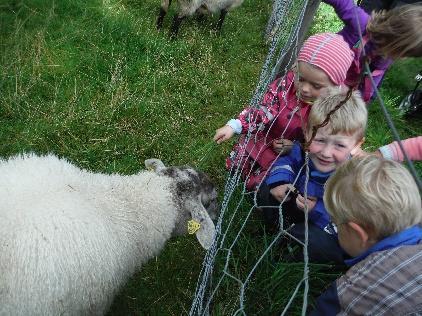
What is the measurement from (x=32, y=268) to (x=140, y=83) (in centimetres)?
269

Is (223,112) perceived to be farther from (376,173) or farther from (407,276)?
(407,276)

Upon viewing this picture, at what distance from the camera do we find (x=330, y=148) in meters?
2.26

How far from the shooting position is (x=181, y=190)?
2.55m

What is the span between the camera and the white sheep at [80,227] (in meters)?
1.86

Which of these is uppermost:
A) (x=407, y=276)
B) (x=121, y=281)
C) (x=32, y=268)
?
(x=407, y=276)

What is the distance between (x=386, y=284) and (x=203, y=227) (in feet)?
4.32

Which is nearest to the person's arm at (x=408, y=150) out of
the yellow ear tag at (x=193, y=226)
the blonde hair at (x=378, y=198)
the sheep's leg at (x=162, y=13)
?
the blonde hair at (x=378, y=198)

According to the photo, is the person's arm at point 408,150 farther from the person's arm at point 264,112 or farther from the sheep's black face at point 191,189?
the sheep's black face at point 191,189

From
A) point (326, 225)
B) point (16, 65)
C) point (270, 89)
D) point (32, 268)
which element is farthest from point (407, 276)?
point (16, 65)

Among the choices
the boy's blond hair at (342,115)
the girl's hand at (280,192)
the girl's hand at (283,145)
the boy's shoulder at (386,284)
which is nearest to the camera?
the boy's shoulder at (386,284)

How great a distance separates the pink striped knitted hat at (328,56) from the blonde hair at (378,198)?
3.84ft

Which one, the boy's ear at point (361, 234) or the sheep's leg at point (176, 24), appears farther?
the sheep's leg at point (176, 24)

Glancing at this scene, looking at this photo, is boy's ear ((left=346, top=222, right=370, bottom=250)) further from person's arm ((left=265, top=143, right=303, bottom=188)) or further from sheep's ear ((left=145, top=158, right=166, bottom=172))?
sheep's ear ((left=145, top=158, right=166, bottom=172))

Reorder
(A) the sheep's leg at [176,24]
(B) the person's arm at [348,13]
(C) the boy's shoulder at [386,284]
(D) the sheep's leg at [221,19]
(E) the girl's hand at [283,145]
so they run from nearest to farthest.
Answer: (C) the boy's shoulder at [386,284] → (E) the girl's hand at [283,145] → (B) the person's arm at [348,13] → (A) the sheep's leg at [176,24] → (D) the sheep's leg at [221,19]
